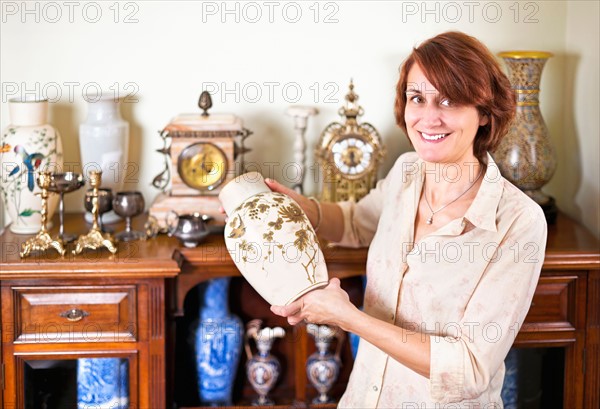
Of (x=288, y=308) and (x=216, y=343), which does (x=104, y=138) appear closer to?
(x=216, y=343)

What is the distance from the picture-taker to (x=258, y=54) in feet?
9.95

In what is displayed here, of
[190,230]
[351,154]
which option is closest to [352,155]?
[351,154]

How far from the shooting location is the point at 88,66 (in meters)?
3.01

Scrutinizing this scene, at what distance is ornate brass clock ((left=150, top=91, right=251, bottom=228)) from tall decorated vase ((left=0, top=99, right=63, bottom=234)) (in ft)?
1.08

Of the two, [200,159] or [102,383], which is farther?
[200,159]

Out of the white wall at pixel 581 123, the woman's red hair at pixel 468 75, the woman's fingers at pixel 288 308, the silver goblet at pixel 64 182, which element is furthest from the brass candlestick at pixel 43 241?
the white wall at pixel 581 123

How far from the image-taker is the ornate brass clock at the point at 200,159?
281cm

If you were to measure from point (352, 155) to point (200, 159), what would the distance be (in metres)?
0.45

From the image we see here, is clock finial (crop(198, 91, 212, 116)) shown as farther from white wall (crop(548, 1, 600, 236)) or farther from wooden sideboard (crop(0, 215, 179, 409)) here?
white wall (crop(548, 1, 600, 236))

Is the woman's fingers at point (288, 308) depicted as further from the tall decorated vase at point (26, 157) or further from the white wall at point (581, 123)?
the white wall at point (581, 123)

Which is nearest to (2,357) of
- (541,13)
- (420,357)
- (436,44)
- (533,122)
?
(420,357)

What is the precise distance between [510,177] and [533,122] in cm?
18

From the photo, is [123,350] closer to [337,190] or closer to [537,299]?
[337,190]

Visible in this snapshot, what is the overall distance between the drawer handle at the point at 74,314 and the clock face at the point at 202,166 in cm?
51
